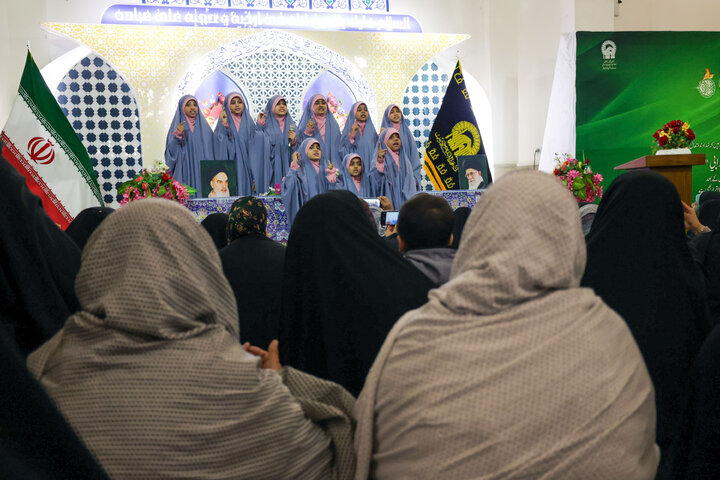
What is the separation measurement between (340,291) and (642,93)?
5993 millimetres

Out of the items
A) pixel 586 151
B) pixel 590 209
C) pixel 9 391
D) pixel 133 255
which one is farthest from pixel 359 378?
pixel 586 151

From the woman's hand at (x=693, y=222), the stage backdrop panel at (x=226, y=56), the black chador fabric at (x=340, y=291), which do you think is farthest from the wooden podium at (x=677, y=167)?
the stage backdrop panel at (x=226, y=56)

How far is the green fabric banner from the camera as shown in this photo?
6.80m

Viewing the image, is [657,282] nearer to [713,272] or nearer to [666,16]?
[713,272]

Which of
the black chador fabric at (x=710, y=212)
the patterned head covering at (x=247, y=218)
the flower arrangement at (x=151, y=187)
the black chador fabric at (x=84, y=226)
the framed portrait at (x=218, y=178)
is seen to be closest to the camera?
the patterned head covering at (x=247, y=218)

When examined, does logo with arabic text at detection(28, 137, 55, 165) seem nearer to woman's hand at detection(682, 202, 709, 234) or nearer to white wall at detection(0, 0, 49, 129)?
white wall at detection(0, 0, 49, 129)

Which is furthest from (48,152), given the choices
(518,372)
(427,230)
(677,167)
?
(518,372)

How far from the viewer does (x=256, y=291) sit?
2449 millimetres

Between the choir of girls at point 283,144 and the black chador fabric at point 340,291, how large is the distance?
4658 mm

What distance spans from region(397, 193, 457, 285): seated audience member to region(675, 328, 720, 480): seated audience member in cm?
88

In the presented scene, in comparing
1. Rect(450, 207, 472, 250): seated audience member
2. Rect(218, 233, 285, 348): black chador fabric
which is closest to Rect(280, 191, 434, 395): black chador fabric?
Rect(218, 233, 285, 348): black chador fabric

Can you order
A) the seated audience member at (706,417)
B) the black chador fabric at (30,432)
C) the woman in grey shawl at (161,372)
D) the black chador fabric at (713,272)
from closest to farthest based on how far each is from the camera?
1. the black chador fabric at (30,432)
2. the woman in grey shawl at (161,372)
3. the seated audience member at (706,417)
4. the black chador fabric at (713,272)

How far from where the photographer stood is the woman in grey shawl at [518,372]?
3.51 ft

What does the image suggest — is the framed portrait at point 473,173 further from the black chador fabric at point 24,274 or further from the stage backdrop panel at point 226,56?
the black chador fabric at point 24,274
